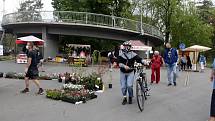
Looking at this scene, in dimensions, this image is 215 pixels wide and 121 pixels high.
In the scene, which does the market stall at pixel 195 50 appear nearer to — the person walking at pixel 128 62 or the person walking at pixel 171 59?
the person walking at pixel 171 59

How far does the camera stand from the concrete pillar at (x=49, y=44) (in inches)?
1927

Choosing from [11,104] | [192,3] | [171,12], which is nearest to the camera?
[11,104]

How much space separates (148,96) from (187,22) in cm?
5437

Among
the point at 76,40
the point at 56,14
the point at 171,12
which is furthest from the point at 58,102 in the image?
the point at 171,12

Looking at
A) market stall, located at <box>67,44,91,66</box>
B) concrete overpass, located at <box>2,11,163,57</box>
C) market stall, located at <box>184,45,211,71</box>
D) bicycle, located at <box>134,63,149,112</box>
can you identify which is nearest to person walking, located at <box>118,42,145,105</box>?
bicycle, located at <box>134,63,149,112</box>

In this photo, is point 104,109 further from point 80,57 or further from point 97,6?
point 97,6

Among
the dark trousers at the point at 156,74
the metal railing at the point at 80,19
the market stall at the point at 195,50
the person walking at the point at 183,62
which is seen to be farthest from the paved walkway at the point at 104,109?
the metal railing at the point at 80,19

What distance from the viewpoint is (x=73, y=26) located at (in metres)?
46.6

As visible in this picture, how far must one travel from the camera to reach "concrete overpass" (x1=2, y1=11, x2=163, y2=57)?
46312 millimetres

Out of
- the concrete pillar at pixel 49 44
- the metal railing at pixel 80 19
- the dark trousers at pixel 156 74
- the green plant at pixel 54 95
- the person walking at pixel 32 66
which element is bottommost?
the green plant at pixel 54 95

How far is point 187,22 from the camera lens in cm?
6612

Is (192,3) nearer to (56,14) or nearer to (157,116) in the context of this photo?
(56,14)

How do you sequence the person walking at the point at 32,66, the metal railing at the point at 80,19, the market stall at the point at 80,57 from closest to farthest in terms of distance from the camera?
the person walking at the point at 32,66 < the market stall at the point at 80,57 < the metal railing at the point at 80,19

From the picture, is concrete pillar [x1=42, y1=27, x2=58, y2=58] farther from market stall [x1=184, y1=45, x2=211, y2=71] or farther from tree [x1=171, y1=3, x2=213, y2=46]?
tree [x1=171, y1=3, x2=213, y2=46]
